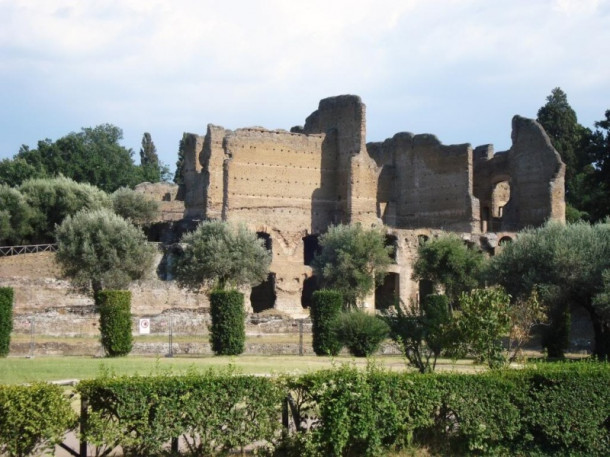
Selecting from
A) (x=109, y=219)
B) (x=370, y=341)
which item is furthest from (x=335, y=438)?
(x=109, y=219)

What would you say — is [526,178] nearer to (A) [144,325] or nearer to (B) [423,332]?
(A) [144,325]

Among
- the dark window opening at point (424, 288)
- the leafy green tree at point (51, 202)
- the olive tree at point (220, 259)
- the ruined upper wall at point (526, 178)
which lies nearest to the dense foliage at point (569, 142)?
the ruined upper wall at point (526, 178)

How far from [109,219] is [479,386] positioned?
25.9 meters

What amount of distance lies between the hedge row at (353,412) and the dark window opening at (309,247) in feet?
114

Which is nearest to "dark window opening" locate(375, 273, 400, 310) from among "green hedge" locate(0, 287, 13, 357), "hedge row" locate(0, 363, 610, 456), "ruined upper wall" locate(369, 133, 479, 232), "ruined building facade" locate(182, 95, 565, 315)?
"ruined building facade" locate(182, 95, 565, 315)

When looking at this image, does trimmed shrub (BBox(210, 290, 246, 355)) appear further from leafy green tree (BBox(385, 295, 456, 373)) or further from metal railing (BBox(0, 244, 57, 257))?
metal railing (BBox(0, 244, 57, 257))

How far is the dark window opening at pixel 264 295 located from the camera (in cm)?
4406

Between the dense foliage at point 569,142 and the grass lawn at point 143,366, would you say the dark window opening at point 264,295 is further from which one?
the dense foliage at point 569,142

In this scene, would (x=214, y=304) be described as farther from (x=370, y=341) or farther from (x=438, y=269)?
(x=438, y=269)

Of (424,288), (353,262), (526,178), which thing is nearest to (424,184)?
(526,178)

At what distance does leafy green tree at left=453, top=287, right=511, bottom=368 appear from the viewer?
16422mm

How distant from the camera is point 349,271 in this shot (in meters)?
38.1

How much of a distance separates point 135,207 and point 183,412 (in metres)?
39.9

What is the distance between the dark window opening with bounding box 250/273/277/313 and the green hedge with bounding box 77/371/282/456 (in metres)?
31.7
